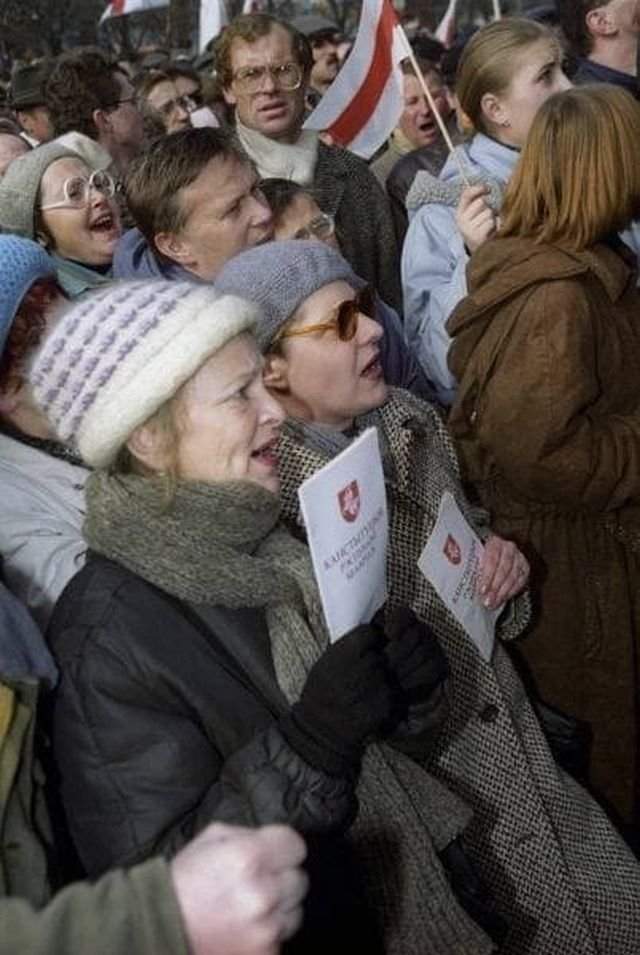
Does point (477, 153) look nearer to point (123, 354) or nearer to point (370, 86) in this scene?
Answer: point (370, 86)

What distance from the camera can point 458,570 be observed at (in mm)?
2490

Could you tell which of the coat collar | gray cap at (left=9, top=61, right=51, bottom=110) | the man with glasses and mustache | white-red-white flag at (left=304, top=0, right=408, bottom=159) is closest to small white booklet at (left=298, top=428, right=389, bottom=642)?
the coat collar

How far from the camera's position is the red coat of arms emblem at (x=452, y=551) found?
96.1 inches

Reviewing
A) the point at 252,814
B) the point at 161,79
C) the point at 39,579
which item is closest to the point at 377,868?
the point at 252,814

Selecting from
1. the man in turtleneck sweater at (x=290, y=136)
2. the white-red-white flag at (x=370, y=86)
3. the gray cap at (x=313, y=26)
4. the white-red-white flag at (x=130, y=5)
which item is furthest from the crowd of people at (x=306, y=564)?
the white-red-white flag at (x=130, y=5)

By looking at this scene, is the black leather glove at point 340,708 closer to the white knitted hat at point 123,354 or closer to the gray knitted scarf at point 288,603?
the gray knitted scarf at point 288,603

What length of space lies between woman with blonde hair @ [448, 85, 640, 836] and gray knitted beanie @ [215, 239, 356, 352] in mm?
477

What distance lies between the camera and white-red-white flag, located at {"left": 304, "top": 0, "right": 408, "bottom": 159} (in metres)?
4.48

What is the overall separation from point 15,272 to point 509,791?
1473 millimetres

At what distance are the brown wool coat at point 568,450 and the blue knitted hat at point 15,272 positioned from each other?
104 cm

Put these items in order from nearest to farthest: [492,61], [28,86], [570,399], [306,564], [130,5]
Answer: [306,564], [570,399], [492,61], [28,86], [130,5]

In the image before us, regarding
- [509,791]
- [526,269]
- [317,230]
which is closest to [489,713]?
[509,791]

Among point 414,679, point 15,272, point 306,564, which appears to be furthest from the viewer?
point 15,272

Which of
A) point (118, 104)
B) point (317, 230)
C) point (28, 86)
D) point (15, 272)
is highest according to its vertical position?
point (15, 272)
